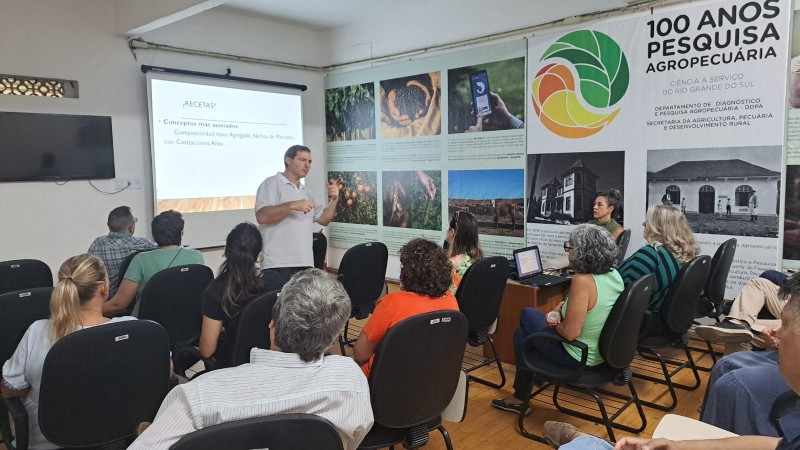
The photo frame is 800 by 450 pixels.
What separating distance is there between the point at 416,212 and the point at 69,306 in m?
4.60

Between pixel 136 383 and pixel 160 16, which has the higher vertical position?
pixel 160 16

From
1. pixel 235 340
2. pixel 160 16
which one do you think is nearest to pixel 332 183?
pixel 235 340

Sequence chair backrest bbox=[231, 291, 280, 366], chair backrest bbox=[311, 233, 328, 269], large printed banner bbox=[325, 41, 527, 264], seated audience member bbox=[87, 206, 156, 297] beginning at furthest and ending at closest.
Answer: large printed banner bbox=[325, 41, 527, 264]
chair backrest bbox=[311, 233, 328, 269]
seated audience member bbox=[87, 206, 156, 297]
chair backrest bbox=[231, 291, 280, 366]

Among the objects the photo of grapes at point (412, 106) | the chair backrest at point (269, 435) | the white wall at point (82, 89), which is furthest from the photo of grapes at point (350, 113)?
the chair backrest at point (269, 435)

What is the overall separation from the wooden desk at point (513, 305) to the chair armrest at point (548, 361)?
745 mm

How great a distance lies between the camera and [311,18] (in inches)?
259

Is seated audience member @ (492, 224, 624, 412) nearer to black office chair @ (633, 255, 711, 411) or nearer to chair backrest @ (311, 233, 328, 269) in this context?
black office chair @ (633, 255, 711, 411)

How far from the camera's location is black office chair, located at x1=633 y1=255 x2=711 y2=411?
301 centimetres

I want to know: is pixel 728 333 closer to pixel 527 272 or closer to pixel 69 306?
pixel 527 272

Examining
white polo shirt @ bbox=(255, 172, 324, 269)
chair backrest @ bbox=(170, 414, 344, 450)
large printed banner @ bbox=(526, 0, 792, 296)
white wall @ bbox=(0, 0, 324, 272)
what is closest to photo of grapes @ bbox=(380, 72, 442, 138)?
large printed banner @ bbox=(526, 0, 792, 296)

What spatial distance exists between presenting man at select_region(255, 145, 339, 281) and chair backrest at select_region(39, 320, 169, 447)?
1.72m

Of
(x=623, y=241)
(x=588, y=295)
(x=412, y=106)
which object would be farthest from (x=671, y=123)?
(x=412, y=106)

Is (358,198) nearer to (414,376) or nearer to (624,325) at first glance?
(624,325)

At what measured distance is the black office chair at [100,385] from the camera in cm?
178
